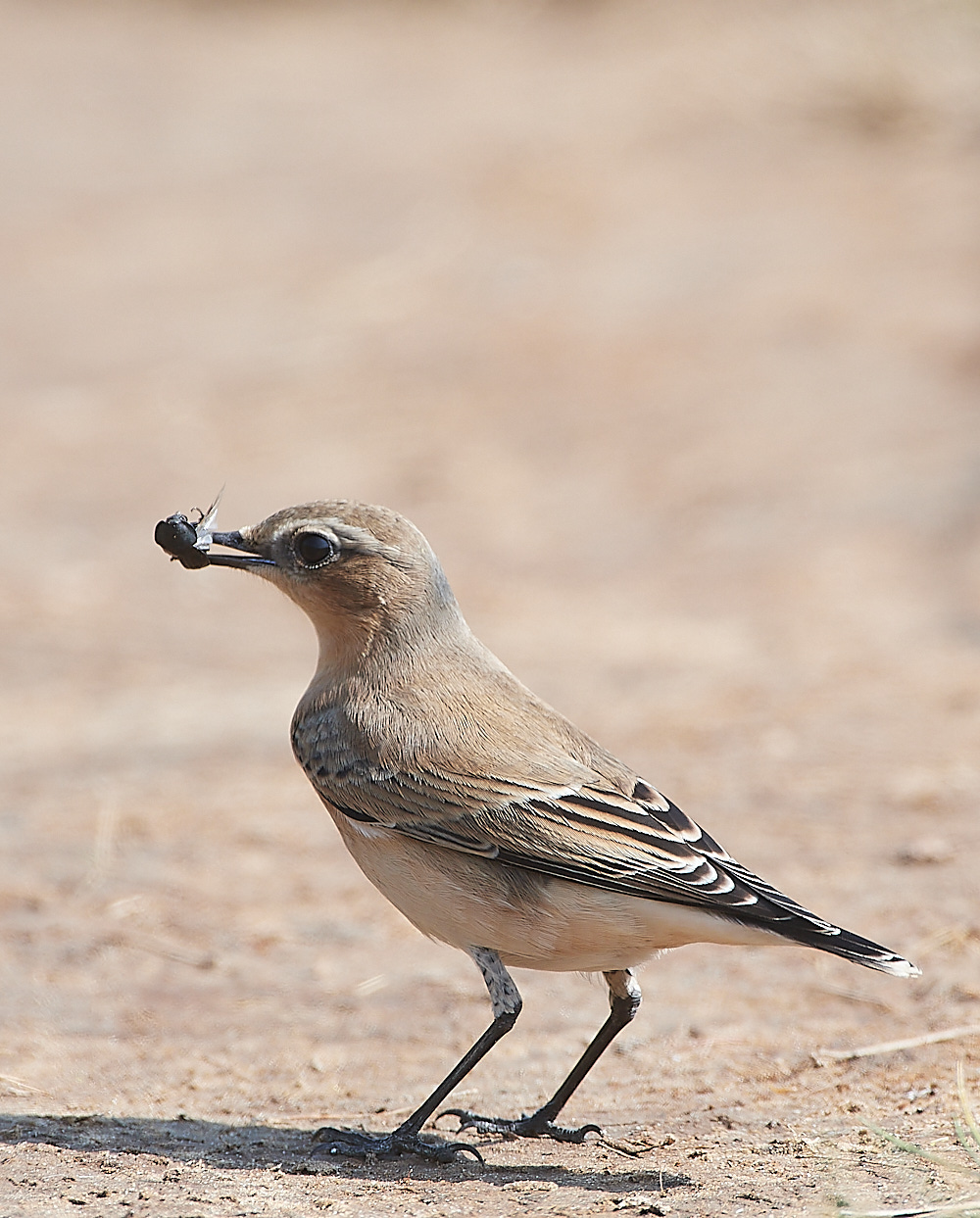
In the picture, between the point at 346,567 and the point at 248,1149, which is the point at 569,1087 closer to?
the point at 248,1149

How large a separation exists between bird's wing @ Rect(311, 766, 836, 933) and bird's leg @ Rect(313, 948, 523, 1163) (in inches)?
17.2

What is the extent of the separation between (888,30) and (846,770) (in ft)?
55.1

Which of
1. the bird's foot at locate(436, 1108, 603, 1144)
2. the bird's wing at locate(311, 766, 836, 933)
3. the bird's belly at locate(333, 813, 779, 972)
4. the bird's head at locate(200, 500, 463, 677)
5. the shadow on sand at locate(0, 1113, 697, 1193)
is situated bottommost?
the shadow on sand at locate(0, 1113, 697, 1193)

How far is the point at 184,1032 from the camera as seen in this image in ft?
19.4

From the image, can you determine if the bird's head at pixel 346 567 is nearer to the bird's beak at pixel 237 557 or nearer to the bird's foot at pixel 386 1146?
the bird's beak at pixel 237 557

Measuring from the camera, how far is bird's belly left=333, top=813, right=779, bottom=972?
4512 mm

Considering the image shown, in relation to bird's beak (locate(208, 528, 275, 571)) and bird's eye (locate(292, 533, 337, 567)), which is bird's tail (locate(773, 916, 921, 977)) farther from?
bird's beak (locate(208, 528, 275, 571))

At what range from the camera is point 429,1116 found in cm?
489

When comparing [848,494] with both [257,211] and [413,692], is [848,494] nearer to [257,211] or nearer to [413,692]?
[413,692]

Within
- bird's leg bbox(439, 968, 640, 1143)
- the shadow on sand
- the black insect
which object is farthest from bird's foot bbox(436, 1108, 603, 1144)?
the black insect

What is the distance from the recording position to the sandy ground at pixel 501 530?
529 centimetres

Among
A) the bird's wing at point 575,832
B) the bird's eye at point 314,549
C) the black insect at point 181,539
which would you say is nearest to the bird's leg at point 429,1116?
the bird's wing at point 575,832

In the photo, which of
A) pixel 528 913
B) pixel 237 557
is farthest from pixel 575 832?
pixel 237 557

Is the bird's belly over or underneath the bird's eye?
underneath
